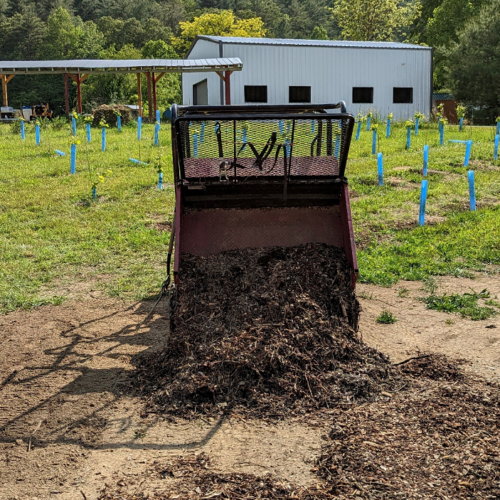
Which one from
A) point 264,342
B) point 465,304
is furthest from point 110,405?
point 465,304

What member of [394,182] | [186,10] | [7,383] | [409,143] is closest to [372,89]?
[409,143]

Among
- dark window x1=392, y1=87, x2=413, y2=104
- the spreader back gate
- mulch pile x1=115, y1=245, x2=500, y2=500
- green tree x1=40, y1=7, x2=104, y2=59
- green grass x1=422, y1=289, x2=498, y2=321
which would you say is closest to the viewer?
mulch pile x1=115, y1=245, x2=500, y2=500

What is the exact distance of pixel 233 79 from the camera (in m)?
29.0

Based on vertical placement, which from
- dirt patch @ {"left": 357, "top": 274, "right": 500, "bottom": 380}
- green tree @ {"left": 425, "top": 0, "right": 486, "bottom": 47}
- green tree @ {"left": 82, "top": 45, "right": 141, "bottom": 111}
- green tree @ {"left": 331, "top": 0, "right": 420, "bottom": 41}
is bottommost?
dirt patch @ {"left": 357, "top": 274, "right": 500, "bottom": 380}

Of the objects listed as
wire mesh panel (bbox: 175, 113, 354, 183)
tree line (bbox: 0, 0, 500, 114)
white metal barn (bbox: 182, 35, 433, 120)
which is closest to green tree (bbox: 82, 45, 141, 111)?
tree line (bbox: 0, 0, 500, 114)

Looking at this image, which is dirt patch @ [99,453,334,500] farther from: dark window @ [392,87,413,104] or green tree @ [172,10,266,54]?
green tree @ [172,10,266,54]

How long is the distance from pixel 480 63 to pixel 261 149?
108 ft

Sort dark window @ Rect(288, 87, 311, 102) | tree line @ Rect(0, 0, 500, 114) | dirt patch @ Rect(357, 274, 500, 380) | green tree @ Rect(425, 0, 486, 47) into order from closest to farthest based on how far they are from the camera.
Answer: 1. dirt patch @ Rect(357, 274, 500, 380)
2. dark window @ Rect(288, 87, 311, 102)
3. tree line @ Rect(0, 0, 500, 114)
4. green tree @ Rect(425, 0, 486, 47)

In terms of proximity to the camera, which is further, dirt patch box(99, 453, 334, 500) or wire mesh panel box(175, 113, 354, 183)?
wire mesh panel box(175, 113, 354, 183)

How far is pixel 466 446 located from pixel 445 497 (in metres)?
0.61

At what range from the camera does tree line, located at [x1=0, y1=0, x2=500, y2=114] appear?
3625 cm

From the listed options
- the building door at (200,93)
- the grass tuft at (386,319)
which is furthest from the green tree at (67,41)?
the grass tuft at (386,319)

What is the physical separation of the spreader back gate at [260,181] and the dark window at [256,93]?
2371 centimetres

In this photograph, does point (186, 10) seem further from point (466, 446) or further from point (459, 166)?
point (466, 446)
